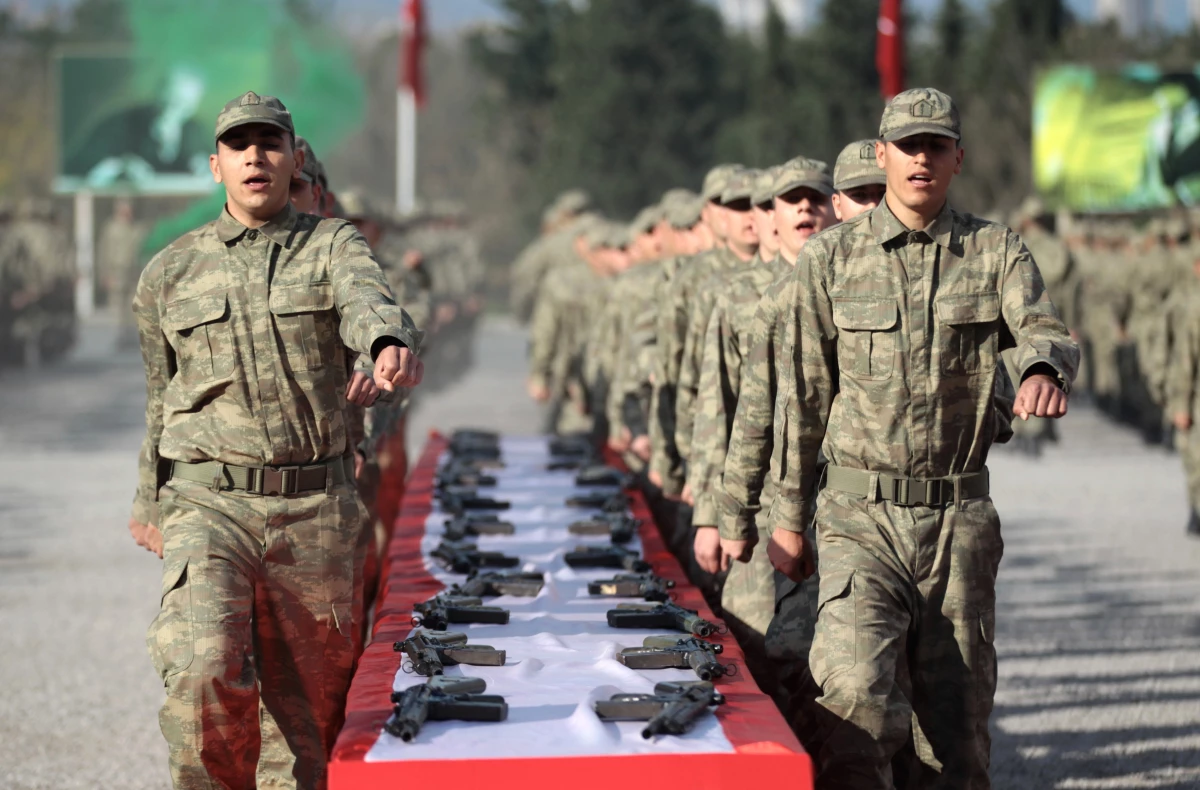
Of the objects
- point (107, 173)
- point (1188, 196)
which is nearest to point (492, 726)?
point (1188, 196)

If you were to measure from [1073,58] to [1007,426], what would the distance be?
1016 inches

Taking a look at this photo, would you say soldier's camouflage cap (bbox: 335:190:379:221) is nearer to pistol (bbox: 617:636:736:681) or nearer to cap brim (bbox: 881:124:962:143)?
pistol (bbox: 617:636:736:681)

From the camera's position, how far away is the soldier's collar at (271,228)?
5.76 m

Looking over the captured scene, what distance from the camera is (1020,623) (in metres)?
10.0

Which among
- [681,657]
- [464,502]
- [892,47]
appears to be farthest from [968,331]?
[892,47]

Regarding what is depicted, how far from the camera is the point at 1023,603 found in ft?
34.8

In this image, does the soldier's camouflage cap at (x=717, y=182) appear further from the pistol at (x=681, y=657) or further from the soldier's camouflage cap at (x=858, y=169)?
the pistol at (x=681, y=657)

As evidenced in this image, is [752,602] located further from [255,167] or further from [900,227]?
[255,167]

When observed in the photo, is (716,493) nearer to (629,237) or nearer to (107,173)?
(629,237)

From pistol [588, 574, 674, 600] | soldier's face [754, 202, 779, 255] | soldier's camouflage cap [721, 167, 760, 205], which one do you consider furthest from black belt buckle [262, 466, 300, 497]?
soldier's camouflage cap [721, 167, 760, 205]

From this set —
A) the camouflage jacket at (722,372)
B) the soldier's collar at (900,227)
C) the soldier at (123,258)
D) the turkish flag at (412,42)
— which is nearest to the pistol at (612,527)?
the camouflage jacket at (722,372)

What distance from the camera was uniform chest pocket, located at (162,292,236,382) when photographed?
570 cm

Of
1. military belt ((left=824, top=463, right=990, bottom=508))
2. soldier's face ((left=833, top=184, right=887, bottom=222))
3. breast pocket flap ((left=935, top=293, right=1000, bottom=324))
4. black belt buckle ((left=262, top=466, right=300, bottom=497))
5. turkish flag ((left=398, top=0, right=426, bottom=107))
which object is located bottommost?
black belt buckle ((left=262, top=466, right=300, bottom=497))

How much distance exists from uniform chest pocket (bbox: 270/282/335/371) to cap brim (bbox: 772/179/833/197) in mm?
2019
